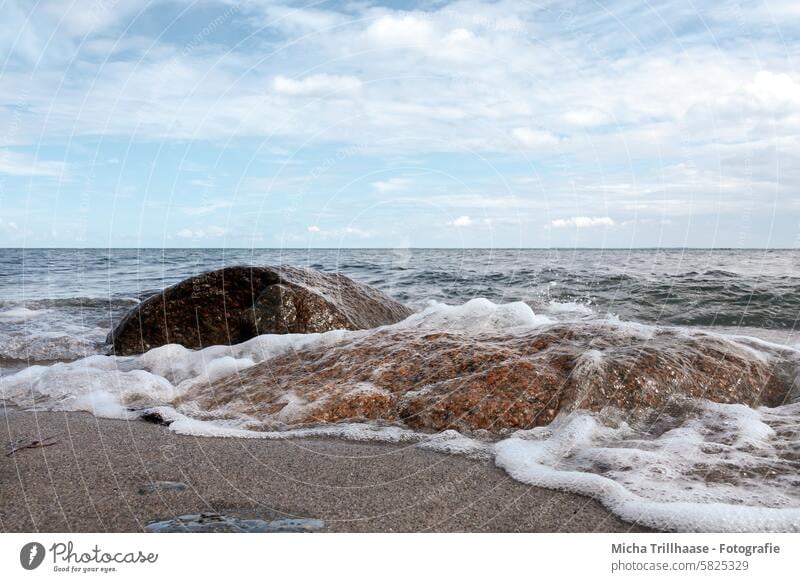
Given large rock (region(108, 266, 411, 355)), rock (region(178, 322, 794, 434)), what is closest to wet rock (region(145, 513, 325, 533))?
rock (region(178, 322, 794, 434))

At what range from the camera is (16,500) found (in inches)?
146

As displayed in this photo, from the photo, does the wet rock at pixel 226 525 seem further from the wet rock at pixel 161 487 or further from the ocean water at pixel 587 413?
the ocean water at pixel 587 413

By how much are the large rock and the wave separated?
164 centimetres

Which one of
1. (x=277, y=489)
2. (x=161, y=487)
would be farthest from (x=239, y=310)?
(x=277, y=489)

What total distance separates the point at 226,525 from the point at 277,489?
0.55 metres

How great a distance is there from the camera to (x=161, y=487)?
3918 millimetres

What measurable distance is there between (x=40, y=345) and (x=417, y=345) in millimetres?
8177

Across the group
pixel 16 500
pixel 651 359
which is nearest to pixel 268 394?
pixel 16 500

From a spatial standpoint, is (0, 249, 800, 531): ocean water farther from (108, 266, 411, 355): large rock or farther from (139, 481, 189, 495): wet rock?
(139, 481, 189, 495): wet rock

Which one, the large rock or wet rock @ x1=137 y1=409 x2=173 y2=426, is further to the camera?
the large rock
